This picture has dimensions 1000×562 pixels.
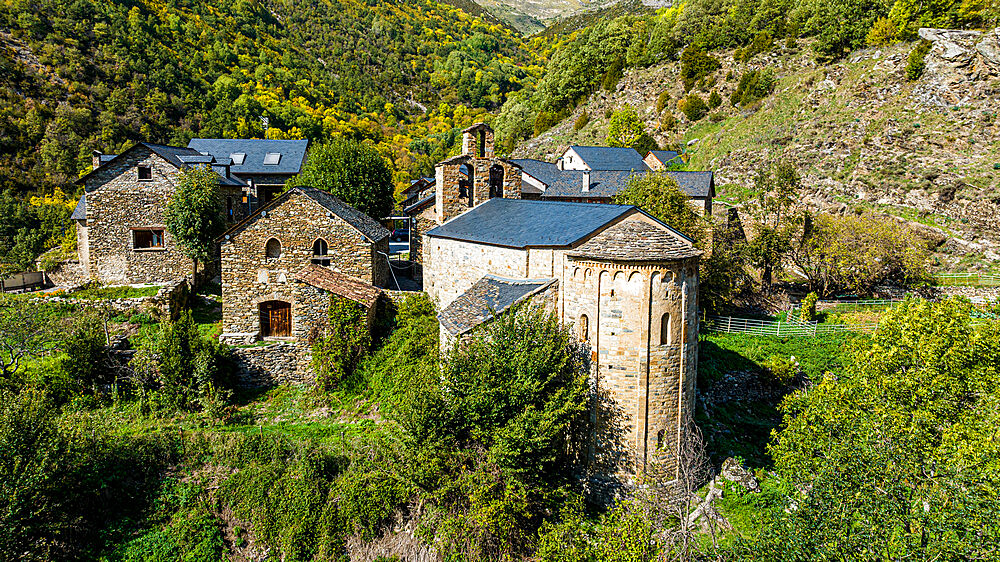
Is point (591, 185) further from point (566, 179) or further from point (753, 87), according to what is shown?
point (753, 87)

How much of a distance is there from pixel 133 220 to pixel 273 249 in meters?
12.6


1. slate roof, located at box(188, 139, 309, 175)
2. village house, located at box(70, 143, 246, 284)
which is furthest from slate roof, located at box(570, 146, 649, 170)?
village house, located at box(70, 143, 246, 284)

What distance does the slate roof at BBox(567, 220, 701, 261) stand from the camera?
45.2 ft

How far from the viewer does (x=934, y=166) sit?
1454 inches

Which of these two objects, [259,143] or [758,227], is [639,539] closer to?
[758,227]

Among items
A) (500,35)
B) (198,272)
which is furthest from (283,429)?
(500,35)

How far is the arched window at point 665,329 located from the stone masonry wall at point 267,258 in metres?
13.1

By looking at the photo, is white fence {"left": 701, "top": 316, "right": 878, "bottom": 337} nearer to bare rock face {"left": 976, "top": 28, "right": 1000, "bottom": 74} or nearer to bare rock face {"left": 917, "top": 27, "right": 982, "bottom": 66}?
bare rock face {"left": 976, "top": 28, "right": 1000, "bottom": 74}

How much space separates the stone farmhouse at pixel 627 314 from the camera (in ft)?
46.1

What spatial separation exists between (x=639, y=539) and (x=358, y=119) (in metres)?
91.7

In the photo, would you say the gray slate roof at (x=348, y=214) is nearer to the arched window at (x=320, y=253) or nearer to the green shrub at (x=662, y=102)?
the arched window at (x=320, y=253)

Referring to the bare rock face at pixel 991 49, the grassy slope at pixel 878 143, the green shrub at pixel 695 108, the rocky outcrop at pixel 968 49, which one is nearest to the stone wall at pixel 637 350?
the grassy slope at pixel 878 143

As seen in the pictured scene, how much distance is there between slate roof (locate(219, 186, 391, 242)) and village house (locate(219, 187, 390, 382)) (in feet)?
0.14

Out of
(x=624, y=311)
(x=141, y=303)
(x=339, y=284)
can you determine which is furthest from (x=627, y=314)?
(x=141, y=303)
